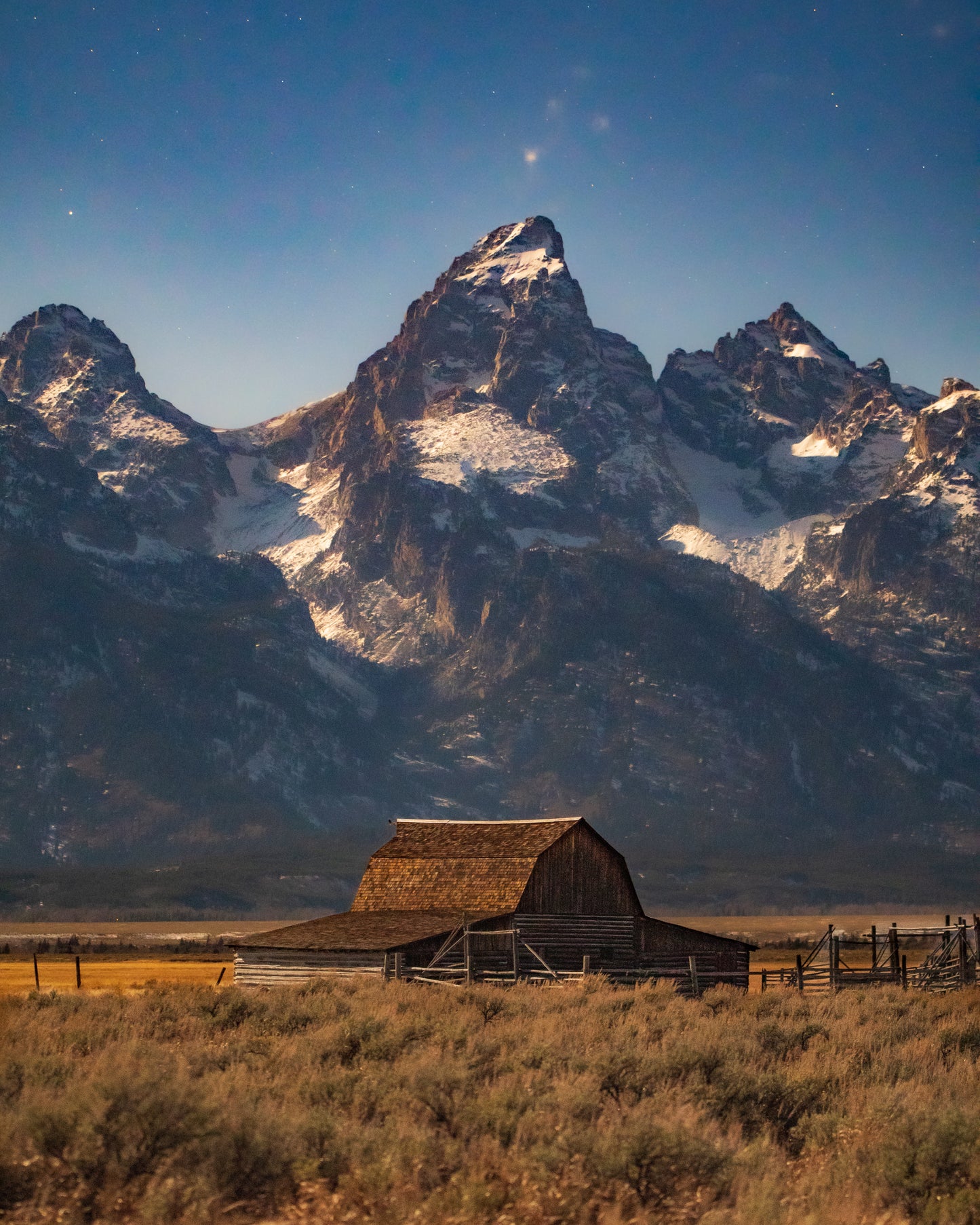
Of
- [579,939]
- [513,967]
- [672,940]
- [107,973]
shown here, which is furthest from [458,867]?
[107,973]

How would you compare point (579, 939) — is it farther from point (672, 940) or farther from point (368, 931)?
point (368, 931)

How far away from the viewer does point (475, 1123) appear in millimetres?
17828

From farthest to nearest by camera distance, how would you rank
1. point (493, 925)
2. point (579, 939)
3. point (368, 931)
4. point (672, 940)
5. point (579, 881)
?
point (672, 940), point (579, 881), point (579, 939), point (493, 925), point (368, 931)

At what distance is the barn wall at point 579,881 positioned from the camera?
50875 mm

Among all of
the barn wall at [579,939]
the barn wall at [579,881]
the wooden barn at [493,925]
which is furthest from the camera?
the barn wall at [579,881]

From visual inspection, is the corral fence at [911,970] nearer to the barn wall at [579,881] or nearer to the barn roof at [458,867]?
the barn wall at [579,881]

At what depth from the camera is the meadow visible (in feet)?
50.1

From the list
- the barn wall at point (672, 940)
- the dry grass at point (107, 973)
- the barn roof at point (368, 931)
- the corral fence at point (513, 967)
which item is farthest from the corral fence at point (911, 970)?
the dry grass at point (107, 973)

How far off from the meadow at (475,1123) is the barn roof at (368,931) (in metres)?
17.9

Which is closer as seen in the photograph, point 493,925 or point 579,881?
point 493,925

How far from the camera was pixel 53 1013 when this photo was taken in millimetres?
27656

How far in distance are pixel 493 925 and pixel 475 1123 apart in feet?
102

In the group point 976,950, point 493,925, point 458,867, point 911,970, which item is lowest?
point 911,970

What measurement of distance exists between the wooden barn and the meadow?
18.1 meters
